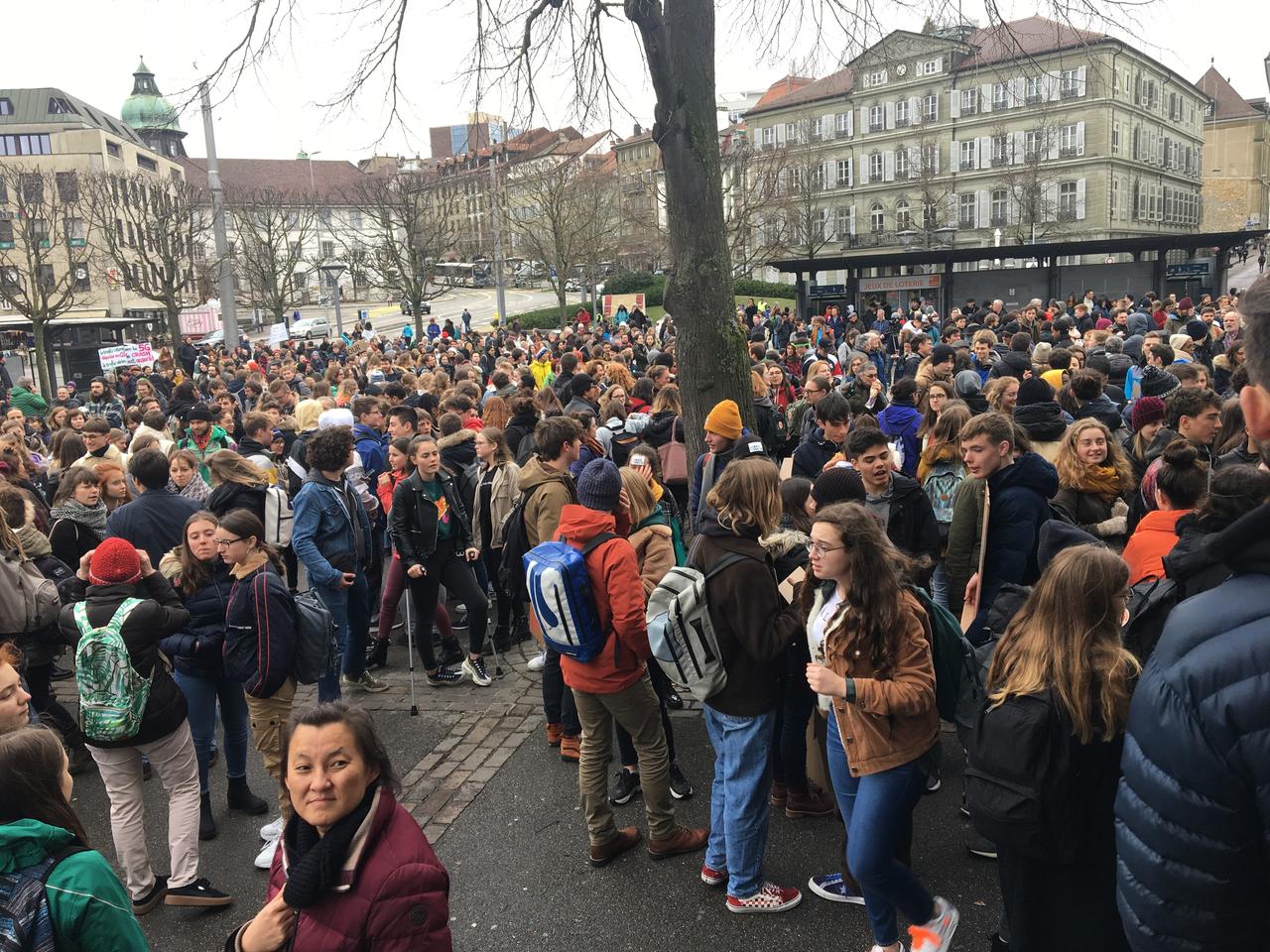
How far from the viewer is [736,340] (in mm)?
7656

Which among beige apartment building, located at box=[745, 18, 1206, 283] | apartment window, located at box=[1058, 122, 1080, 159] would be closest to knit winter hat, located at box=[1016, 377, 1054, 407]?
beige apartment building, located at box=[745, 18, 1206, 283]

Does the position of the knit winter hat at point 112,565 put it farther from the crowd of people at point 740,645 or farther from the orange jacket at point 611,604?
the orange jacket at point 611,604

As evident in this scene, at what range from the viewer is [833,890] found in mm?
4066

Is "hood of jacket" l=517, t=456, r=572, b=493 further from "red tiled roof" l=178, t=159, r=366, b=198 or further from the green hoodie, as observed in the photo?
"red tiled roof" l=178, t=159, r=366, b=198

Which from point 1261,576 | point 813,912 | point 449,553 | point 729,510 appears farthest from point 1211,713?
point 449,553

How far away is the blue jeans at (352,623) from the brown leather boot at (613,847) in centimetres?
283

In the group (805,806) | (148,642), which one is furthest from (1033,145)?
(148,642)

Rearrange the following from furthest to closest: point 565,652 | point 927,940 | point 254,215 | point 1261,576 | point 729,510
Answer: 1. point 254,215
2. point 565,652
3. point 729,510
4. point 927,940
5. point 1261,576

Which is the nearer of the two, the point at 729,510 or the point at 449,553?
the point at 729,510

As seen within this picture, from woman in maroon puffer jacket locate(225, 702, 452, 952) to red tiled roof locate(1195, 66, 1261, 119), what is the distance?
108 m

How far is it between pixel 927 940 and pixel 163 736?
3.53 m

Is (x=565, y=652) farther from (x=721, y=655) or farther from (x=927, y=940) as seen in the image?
(x=927, y=940)

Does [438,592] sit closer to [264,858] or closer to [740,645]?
[264,858]

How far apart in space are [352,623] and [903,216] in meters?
67.4
